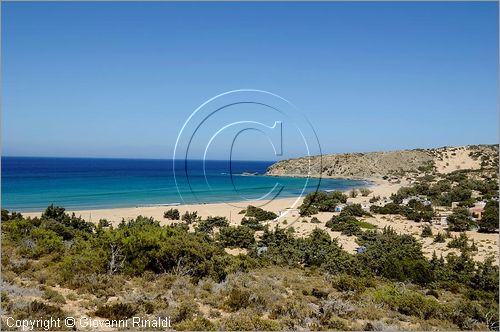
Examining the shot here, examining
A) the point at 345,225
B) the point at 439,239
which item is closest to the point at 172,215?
the point at 345,225

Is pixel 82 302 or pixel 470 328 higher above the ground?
pixel 82 302

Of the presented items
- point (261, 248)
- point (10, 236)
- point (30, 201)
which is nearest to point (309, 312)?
point (261, 248)

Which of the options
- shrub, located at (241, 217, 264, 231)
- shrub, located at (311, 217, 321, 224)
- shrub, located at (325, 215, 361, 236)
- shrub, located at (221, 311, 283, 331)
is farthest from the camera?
shrub, located at (311, 217, 321, 224)

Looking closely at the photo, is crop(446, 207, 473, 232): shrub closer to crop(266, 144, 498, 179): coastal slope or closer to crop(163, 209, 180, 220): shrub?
crop(163, 209, 180, 220): shrub

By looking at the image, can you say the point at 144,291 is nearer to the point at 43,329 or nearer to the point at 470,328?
the point at 43,329

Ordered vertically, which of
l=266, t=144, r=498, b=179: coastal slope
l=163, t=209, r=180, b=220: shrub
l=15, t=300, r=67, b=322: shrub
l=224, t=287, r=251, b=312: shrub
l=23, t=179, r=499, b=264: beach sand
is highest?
l=266, t=144, r=498, b=179: coastal slope

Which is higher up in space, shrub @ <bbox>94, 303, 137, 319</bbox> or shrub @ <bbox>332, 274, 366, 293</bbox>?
shrub @ <bbox>94, 303, 137, 319</bbox>

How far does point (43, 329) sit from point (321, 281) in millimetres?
9504

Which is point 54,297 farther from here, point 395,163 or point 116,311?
point 395,163

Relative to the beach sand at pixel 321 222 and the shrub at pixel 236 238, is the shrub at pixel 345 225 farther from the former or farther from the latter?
the shrub at pixel 236 238

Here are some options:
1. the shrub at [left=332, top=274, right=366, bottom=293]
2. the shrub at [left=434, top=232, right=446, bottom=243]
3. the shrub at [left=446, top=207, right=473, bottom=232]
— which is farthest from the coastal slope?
the shrub at [left=332, top=274, right=366, bottom=293]

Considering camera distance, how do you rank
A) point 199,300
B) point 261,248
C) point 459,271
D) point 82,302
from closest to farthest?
point 82,302 < point 199,300 < point 459,271 < point 261,248

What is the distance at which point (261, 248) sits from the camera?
21.6m

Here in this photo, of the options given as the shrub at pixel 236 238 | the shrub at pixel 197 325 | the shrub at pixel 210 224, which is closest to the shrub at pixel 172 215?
the shrub at pixel 210 224
